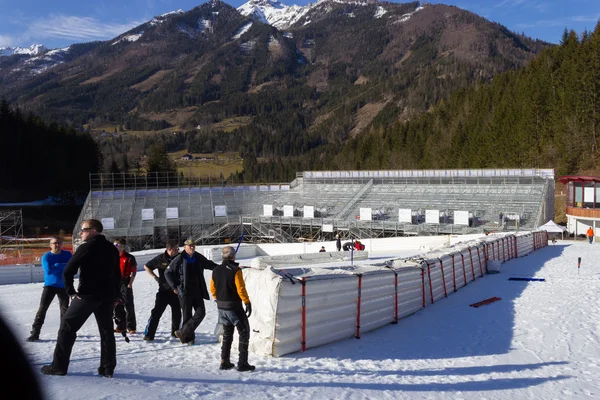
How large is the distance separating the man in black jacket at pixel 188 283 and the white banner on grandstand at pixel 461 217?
35854mm

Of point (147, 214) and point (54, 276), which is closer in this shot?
point (54, 276)

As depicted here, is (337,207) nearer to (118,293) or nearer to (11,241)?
(11,241)

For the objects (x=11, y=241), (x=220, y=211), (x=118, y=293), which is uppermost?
(x=118, y=293)

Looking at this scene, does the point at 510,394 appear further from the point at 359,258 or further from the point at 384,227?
the point at 384,227

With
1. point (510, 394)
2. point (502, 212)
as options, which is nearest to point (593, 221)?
point (502, 212)

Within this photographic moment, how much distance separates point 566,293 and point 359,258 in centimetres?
1328

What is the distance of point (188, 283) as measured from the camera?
25.9 ft

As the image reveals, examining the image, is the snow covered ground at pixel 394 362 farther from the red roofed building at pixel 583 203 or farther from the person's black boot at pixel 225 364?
the red roofed building at pixel 583 203

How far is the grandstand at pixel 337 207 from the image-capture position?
43406mm

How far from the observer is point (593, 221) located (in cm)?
3578

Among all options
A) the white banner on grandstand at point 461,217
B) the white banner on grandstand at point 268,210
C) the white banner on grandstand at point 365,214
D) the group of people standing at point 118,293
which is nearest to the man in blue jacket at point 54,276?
the group of people standing at point 118,293

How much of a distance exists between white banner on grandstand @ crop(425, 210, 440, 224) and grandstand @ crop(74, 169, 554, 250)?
0.27 ft

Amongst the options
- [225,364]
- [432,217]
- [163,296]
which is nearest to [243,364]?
[225,364]

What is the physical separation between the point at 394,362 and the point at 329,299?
148 centimetres
